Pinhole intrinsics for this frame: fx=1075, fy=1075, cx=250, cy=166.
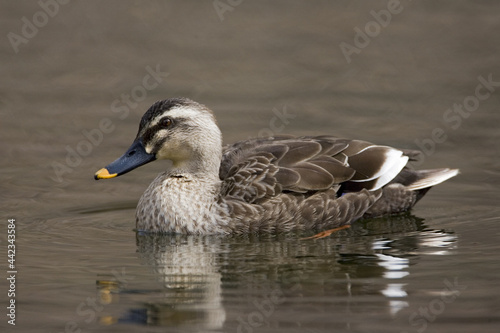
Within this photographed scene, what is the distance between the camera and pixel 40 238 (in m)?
11.3

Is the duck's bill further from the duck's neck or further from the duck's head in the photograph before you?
the duck's neck

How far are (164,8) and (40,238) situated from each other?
8.50 meters

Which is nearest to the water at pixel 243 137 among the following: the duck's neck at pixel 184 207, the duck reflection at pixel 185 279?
the duck reflection at pixel 185 279

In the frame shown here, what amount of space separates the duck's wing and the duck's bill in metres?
0.94

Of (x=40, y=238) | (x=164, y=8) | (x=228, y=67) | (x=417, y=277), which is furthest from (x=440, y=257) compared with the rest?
(x=164, y=8)

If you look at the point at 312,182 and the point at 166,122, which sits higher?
the point at 166,122

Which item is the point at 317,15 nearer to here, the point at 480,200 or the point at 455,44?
the point at 455,44

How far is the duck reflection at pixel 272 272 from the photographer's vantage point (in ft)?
29.3

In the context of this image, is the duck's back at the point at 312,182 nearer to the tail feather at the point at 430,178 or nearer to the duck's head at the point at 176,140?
the tail feather at the point at 430,178

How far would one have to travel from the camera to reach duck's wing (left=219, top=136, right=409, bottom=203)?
37.8 ft

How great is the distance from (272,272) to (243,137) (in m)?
4.65

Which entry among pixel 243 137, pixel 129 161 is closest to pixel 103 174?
pixel 129 161

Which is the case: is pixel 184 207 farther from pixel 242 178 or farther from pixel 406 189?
pixel 406 189

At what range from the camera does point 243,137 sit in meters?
14.6
